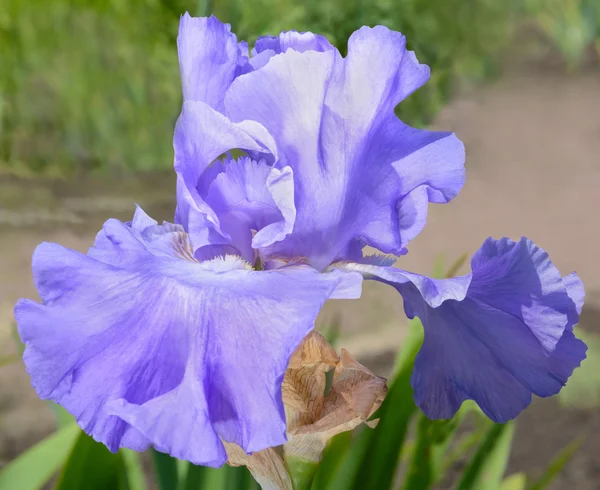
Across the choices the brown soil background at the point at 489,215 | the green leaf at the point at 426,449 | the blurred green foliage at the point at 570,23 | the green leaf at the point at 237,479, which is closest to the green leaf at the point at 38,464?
the green leaf at the point at 237,479

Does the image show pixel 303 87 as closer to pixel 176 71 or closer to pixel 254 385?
pixel 254 385

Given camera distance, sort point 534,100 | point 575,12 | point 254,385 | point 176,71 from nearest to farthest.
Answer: point 254,385
point 176,71
point 534,100
point 575,12

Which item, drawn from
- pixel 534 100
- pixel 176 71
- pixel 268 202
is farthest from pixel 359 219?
pixel 534 100

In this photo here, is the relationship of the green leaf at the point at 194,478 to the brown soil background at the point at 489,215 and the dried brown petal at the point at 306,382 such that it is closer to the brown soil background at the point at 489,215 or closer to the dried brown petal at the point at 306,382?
the dried brown petal at the point at 306,382

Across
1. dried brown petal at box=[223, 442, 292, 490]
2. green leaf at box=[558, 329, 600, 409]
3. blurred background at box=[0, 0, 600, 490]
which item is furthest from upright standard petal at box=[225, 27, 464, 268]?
green leaf at box=[558, 329, 600, 409]

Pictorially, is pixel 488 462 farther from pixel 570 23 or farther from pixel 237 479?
pixel 570 23

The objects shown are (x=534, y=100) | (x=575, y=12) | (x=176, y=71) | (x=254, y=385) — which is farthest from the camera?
(x=575, y=12)

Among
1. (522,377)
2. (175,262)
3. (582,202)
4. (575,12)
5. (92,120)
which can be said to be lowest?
(582,202)
